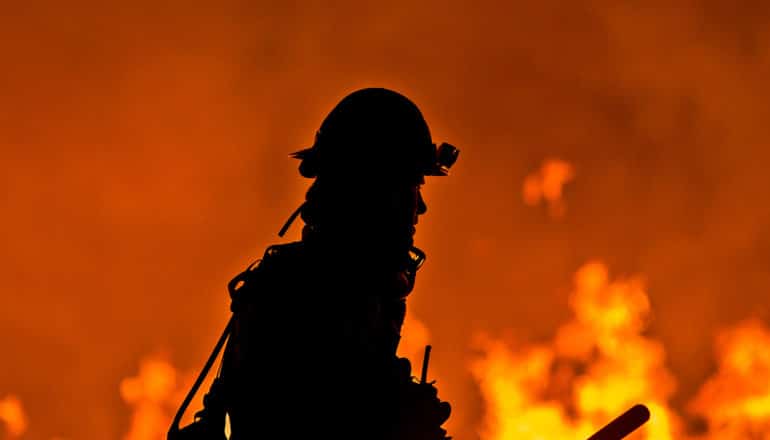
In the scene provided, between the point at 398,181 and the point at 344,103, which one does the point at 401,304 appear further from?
the point at 344,103

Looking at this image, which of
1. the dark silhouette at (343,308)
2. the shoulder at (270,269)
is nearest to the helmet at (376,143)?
the dark silhouette at (343,308)

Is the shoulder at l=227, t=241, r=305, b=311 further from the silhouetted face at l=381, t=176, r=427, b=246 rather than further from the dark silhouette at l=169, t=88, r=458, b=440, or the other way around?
the silhouetted face at l=381, t=176, r=427, b=246

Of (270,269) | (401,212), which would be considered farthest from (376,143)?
(270,269)

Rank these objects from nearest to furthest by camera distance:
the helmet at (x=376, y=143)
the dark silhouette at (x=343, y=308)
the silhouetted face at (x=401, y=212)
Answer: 1. the dark silhouette at (x=343, y=308)
2. the silhouetted face at (x=401, y=212)
3. the helmet at (x=376, y=143)

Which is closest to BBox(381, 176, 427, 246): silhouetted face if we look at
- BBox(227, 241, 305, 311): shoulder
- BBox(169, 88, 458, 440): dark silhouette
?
BBox(169, 88, 458, 440): dark silhouette

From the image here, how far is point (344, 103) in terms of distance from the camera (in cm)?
738

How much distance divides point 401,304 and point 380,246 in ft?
1.75

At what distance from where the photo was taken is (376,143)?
23.3 feet

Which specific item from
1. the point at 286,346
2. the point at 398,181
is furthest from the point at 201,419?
the point at 398,181

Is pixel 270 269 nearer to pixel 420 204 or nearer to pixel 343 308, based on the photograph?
pixel 343 308

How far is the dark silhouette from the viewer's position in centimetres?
636

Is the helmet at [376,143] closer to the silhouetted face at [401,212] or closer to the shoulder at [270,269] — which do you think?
the silhouetted face at [401,212]

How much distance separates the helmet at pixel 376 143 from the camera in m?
7.07

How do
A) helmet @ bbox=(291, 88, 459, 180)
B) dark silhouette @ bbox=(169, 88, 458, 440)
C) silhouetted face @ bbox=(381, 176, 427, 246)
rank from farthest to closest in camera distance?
helmet @ bbox=(291, 88, 459, 180) < silhouetted face @ bbox=(381, 176, 427, 246) < dark silhouette @ bbox=(169, 88, 458, 440)
